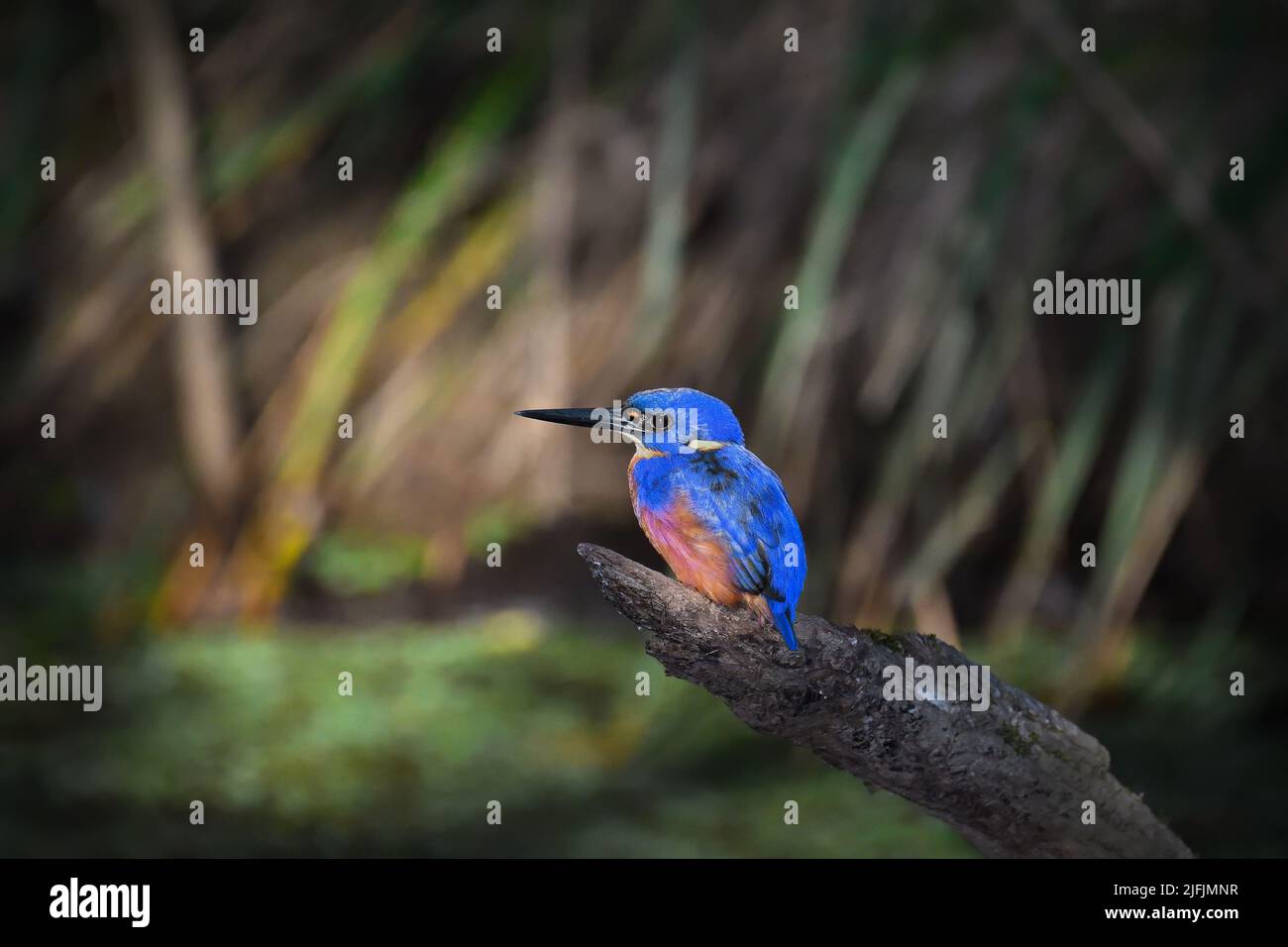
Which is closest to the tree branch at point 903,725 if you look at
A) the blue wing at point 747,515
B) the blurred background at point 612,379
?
the blue wing at point 747,515

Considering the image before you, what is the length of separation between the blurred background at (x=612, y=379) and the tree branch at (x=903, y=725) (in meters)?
Answer: 1.00

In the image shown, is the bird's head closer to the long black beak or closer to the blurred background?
the long black beak

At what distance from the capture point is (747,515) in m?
1.03

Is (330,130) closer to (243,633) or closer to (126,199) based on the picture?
(126,199)

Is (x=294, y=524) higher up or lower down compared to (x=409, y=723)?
higher up

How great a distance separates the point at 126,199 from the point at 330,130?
3.44 feet

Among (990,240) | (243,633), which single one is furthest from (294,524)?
(990,240)

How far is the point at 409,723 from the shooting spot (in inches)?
128

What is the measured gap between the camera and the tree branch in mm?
899

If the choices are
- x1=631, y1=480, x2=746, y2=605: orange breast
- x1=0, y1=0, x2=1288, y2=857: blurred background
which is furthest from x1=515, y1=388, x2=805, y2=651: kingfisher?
x1=0, y1=0, x2=1288, y2=857: blurred background

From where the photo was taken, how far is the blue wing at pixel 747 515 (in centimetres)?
98

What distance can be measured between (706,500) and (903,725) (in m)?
0.21

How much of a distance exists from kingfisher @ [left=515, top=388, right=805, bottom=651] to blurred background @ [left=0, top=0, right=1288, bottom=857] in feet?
2.92

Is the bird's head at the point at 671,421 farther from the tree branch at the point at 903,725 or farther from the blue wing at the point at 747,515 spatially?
the tree branch at the point at 903,725
